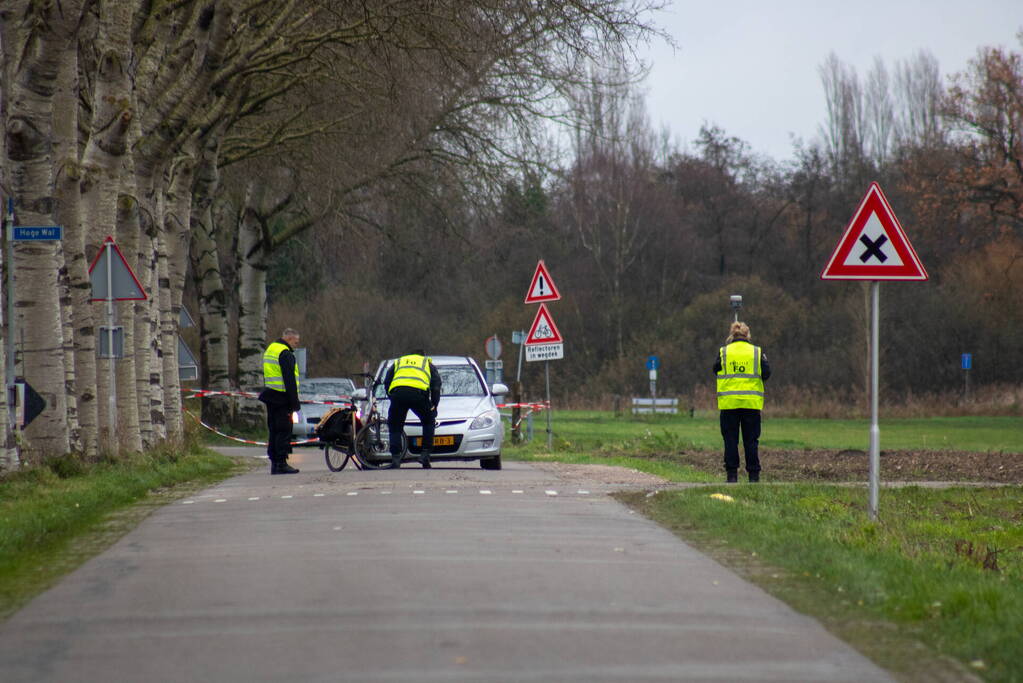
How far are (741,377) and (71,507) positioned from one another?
7.03m

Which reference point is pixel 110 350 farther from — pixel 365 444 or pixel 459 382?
pixel 459 382

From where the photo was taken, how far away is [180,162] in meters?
24.7

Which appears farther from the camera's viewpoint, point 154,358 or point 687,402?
point 687,402

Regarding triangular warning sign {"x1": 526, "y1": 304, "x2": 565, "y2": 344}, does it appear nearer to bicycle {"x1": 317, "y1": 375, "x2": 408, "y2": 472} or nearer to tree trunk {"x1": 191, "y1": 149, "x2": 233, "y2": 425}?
bicycle {"x1": 317, "y1": 375, "x2": 408, "y2": 472}

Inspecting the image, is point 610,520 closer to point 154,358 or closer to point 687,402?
point 154,358

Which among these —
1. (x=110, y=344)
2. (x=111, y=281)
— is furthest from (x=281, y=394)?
(x=111, y=281)

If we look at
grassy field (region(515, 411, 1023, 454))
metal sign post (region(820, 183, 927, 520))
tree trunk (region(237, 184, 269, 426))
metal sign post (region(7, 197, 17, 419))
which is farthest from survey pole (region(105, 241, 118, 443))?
tree trunk (region(237, 184, 269, 426))

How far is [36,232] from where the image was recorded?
1570cm

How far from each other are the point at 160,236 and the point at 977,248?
155 ft

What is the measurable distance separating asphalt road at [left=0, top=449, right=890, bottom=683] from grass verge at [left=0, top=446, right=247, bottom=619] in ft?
0.76

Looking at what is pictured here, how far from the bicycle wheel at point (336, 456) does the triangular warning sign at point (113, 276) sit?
3384mm

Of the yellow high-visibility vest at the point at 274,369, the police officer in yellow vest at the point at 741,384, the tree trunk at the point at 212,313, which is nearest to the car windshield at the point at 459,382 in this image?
the yellow high-visibility vest at the point at 274,369

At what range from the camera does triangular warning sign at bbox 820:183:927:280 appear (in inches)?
453

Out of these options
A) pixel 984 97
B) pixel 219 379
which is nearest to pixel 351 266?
pixel 219 379
